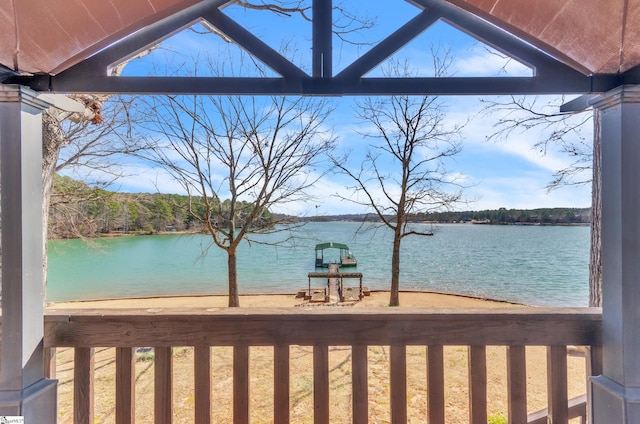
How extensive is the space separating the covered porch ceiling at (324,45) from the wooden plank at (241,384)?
110 centimetres

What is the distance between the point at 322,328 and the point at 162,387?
2.25ft

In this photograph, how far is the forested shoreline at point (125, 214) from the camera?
19.6 feet

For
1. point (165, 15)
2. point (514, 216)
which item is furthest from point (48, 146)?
point (514, 216)

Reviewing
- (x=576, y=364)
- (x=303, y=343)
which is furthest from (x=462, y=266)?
(x=303, y=343)

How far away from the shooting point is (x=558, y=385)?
118 cm

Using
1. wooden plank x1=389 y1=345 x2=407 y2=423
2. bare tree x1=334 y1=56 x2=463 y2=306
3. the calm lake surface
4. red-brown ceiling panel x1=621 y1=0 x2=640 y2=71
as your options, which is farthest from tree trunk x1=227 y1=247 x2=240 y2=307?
red-brown ceiling panel x1=621 y1=0 x2=640 y2=71

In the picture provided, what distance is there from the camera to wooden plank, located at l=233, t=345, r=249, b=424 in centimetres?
117

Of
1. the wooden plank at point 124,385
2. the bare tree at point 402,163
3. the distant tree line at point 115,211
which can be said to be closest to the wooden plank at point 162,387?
the wooden plank at point 124,385

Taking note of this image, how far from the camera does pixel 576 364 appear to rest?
464 cm

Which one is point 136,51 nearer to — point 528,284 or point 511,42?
point 511,42

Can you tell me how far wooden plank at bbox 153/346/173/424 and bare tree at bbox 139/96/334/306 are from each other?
5080mm

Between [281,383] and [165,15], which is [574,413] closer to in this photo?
[281,383]

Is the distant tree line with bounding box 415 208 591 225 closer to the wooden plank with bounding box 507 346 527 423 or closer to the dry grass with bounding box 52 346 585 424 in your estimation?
the dry grass with bounding box 52 346 585 424

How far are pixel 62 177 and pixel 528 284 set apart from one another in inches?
801
